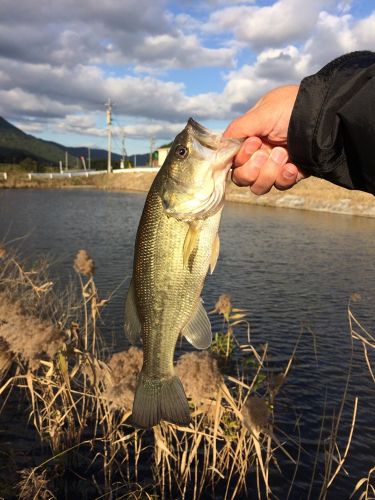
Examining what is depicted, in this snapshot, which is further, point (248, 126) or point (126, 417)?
point (126, 417)

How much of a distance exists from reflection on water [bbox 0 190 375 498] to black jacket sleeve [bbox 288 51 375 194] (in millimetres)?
4074

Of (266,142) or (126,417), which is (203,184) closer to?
(266,142)

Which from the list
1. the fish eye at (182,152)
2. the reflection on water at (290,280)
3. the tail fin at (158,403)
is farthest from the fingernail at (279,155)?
the reflection on water at (290,280)

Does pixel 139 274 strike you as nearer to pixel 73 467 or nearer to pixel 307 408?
pixel 73 467

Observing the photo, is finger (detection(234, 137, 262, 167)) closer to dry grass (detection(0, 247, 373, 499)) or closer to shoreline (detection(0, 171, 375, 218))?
dry grass (detection(0, 247, 373, 499))

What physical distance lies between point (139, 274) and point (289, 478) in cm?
555

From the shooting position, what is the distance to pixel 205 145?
3.07 meters

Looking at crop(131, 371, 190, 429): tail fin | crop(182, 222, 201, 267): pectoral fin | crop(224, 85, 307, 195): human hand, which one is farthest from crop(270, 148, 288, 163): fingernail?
crop(131, 371, 190, 429): tail fin

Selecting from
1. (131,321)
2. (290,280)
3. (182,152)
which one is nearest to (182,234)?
(182,152)

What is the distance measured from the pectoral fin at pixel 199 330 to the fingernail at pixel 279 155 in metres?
1.16

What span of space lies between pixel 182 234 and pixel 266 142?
3.08 feet

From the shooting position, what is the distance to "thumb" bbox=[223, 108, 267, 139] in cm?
317

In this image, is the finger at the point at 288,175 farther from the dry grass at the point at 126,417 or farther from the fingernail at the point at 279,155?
the dry grass at the point at 126,417

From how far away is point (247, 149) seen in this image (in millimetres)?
3217
